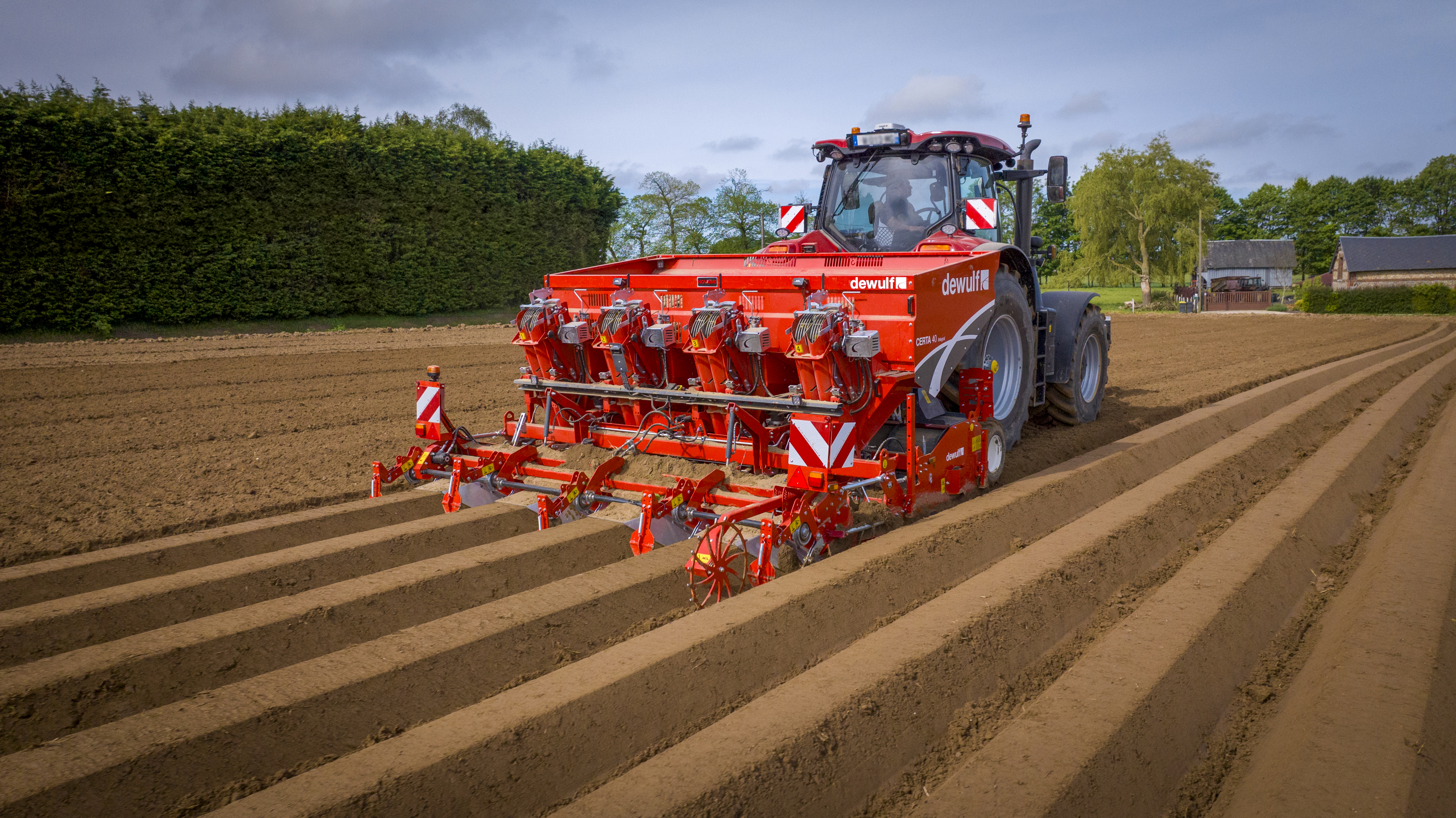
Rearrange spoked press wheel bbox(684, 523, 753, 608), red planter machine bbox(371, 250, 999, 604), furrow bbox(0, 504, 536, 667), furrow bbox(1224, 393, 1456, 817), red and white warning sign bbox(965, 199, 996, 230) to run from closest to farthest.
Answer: furrow bbox(1224, 393, 1456, 817)
furrow bbox(0, 504, 536, 667)
spoked press wheel bbox(684, 523, 753, 608)
red planter machine bbox(371, 250, 999, 604)
red and white warning sign bbox(965, 199, 996, 230)

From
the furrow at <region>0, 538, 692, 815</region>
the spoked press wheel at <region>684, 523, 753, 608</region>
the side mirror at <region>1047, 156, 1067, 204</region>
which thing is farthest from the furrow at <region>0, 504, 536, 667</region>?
the side mirror at <region>1047, 156, 1067, 204</region>

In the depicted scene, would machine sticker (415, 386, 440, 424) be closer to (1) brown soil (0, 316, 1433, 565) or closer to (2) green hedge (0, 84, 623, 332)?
(1) brown soil (0, 316, 1433, 565)

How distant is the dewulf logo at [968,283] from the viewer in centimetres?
481

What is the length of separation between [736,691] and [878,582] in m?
1.05

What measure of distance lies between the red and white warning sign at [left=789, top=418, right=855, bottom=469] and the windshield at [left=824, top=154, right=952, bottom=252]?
2248 mm

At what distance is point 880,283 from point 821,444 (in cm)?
88

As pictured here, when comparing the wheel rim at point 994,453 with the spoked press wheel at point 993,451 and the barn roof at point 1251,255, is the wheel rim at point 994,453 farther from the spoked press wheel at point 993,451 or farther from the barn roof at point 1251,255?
the barn roof at point 1251,255

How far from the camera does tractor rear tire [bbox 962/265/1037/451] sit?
5828 millimetres

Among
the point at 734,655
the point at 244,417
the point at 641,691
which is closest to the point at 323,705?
the point at 641,691

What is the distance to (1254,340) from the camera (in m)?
19.3

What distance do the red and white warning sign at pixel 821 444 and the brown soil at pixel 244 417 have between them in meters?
0.41

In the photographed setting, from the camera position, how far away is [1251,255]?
63.8 metres

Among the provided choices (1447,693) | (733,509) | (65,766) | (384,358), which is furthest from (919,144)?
(384,358)

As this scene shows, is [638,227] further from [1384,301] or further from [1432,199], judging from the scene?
[1432,199]
